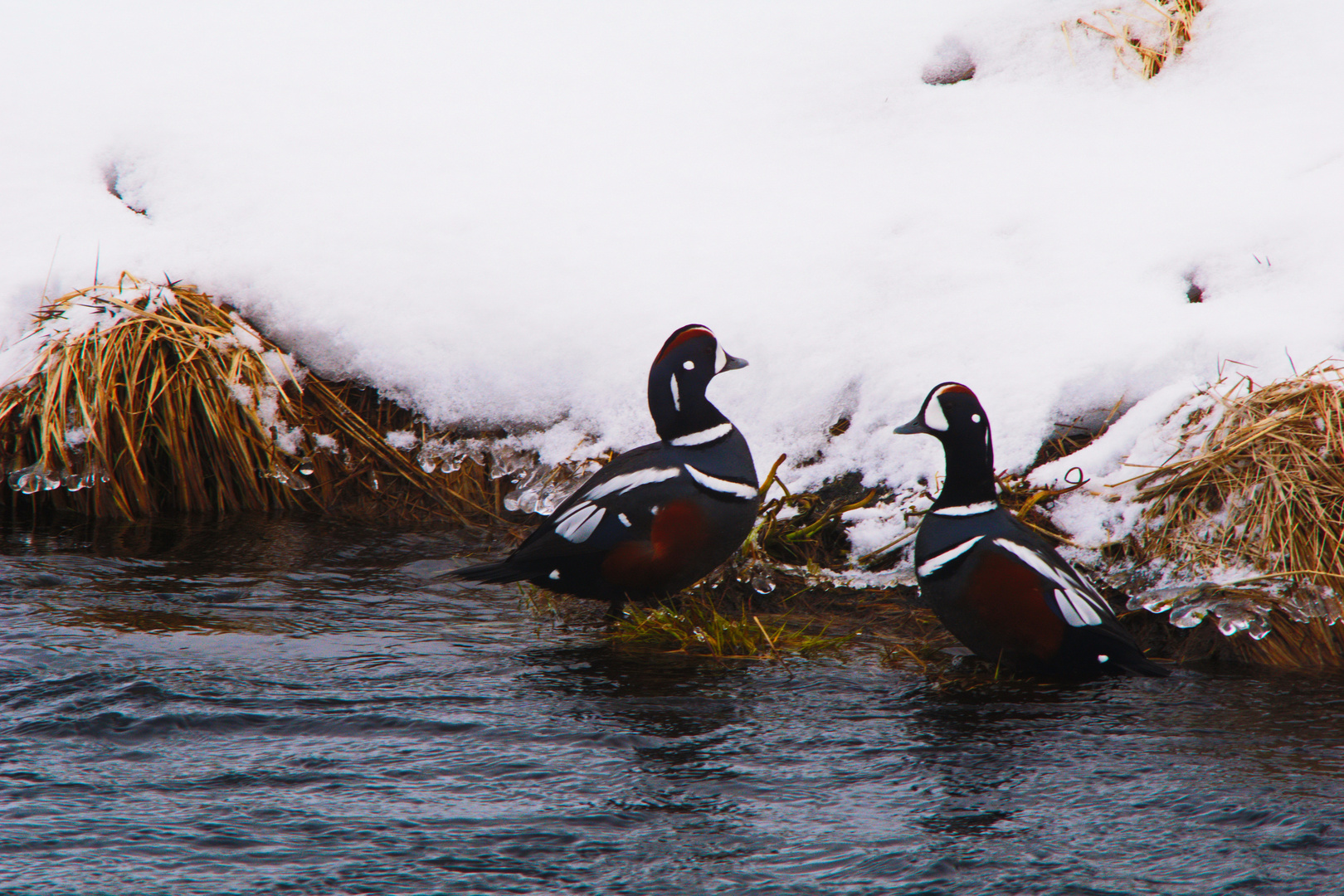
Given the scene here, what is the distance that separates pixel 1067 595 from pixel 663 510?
3.72ft

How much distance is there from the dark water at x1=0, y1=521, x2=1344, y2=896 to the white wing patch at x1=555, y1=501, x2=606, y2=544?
1.19 ft

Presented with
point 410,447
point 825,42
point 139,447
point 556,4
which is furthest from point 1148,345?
point 556,4

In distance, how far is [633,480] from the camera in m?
3.30

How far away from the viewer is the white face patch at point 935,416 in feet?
10.1

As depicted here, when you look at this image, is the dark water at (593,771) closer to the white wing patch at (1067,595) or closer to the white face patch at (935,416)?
the white wing patch at (1067,595)

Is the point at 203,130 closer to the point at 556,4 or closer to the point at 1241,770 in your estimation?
the point at 556,4

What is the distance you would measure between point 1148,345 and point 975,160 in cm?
184

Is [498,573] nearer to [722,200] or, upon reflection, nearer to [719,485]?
[719,485]


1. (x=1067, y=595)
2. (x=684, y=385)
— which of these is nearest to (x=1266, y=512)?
(x=1067, y=595)

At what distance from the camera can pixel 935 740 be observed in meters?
2.75

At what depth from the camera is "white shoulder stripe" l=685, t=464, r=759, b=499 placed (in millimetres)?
3236

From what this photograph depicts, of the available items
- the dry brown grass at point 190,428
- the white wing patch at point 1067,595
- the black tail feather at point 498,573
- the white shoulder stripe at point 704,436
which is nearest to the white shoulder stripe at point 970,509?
the white wing patch at point 1067,595

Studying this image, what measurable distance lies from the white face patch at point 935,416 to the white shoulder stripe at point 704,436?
612 millimetres

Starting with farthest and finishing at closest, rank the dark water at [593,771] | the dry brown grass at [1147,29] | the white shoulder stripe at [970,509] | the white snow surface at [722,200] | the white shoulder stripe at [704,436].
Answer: the dry brown grass at [1147,29] → the white snow surface at [722,200] → the white shoulder stripe at [704,436] → the white shoulder stripe at [970,509] → the dark water at [593,771]
